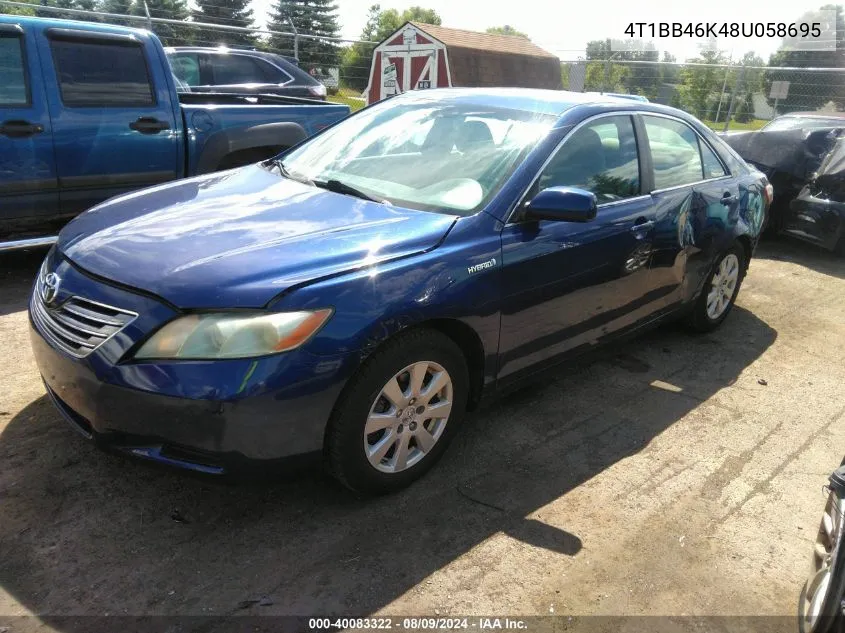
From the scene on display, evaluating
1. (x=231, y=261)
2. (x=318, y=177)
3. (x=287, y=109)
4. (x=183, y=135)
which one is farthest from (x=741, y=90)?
(x=231, y=261)

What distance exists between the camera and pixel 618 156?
12.4ft

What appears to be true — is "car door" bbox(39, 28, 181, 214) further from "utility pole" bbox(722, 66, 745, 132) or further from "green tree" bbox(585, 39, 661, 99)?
"utility pole" bbox(722, 66, 745, 132)

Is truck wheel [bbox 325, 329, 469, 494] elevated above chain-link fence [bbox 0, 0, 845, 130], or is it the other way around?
chain-link fence [bbox 0, 0, 845, 130]

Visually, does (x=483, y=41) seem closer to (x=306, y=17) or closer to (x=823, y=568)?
(x=823, y=568)

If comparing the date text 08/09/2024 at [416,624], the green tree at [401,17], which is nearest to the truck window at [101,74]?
the date text 08/09/2024 at [416,624]

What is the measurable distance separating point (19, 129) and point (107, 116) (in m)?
0.63

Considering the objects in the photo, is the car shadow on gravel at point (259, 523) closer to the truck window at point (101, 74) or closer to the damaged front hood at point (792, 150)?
the truck window at point (101, 74)

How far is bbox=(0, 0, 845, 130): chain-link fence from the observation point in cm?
1401

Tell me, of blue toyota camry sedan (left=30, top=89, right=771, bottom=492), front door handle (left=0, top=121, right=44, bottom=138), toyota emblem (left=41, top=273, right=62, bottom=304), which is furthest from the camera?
front door handle (left=0, top=121, right=44, bottom=138)

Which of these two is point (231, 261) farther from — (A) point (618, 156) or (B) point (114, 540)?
(A) point (618, 156)

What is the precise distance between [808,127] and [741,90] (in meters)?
7.62

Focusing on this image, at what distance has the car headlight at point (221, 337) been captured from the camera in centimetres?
230

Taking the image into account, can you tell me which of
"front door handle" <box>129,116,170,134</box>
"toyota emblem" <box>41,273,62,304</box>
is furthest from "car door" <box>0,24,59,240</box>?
"toyota emblem" <box>41,273,62,304</box>

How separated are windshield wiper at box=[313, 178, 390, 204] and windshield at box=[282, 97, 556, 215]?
0.4 inches
